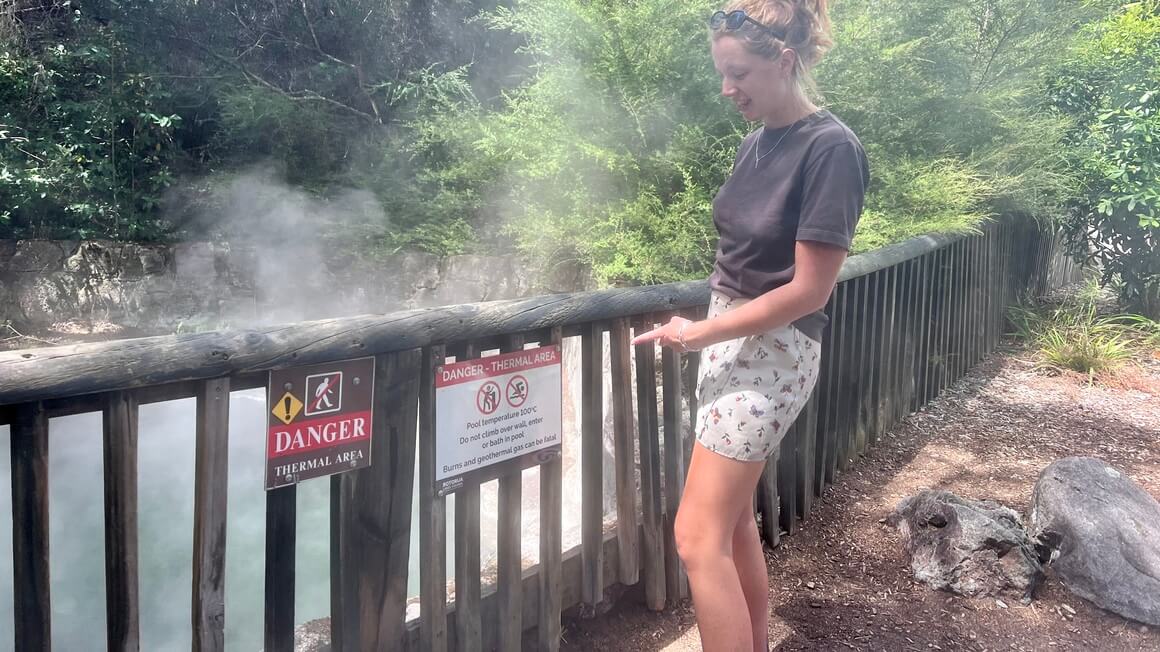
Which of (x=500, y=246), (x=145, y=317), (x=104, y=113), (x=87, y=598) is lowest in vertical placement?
(x=87, y=598)

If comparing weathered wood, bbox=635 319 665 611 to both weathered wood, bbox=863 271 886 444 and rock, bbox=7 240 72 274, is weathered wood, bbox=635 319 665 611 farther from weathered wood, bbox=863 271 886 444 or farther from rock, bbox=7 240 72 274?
rock, bbox=7 240 72 274

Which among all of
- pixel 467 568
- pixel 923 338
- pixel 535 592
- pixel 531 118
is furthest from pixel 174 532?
pixel 923 338

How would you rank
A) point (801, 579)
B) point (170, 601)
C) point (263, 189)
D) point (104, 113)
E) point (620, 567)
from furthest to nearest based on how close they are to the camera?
point (263, 189)
point (104, 113)
point (170, 601)
point (801, 579)
point (620, 567)

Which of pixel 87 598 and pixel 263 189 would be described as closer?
pixel 87 598

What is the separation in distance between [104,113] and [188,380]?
9.65 meters

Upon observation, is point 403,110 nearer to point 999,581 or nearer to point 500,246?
point 500,246

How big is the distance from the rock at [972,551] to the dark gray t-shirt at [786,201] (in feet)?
4.99

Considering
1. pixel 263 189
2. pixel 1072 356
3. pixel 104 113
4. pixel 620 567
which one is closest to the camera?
pixel 620 567

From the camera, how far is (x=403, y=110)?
31.1ft

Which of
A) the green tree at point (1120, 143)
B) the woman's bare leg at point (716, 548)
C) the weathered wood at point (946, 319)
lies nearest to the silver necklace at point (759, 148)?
the woman's bare leg at point (716, 548)

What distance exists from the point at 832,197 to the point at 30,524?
1479mm

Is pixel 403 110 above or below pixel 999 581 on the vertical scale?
above

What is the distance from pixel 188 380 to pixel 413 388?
497 millimetres

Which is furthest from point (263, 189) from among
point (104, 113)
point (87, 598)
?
point (87, 598)
